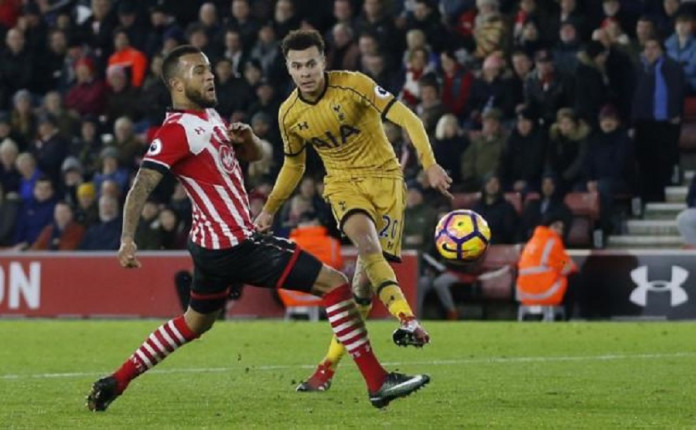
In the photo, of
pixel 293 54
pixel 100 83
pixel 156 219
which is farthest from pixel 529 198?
pixel 293 54

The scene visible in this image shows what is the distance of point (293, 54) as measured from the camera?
10.9m

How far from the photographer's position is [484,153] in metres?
22.0

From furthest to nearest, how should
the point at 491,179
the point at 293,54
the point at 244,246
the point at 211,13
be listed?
the point at 211,13
the point at 491,179
the point at 293,54
the point at 244,246

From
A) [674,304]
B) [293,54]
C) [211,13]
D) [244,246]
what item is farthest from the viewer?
[211,13]

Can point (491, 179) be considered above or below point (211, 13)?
below

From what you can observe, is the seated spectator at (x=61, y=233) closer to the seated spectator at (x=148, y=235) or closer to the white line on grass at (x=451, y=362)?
the seated spectator at (x=148, y=235)

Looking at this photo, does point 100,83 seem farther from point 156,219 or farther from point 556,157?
point 556,157

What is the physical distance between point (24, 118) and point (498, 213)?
27.8 feet

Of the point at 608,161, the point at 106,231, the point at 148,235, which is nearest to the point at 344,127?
the point at 608,161

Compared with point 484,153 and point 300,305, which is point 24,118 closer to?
point 300,305

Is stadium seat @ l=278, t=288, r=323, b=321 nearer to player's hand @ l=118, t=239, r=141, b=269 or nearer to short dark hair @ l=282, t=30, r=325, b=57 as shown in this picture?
short dark hair @ l=282, t=30, r=325, b=57

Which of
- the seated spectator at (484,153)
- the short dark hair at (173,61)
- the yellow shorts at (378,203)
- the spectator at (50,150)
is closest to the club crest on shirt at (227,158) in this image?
the short dark hair at (173,61)

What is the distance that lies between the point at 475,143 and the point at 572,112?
4.32 feet

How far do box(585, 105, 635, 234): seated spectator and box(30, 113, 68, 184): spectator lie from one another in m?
8.19
